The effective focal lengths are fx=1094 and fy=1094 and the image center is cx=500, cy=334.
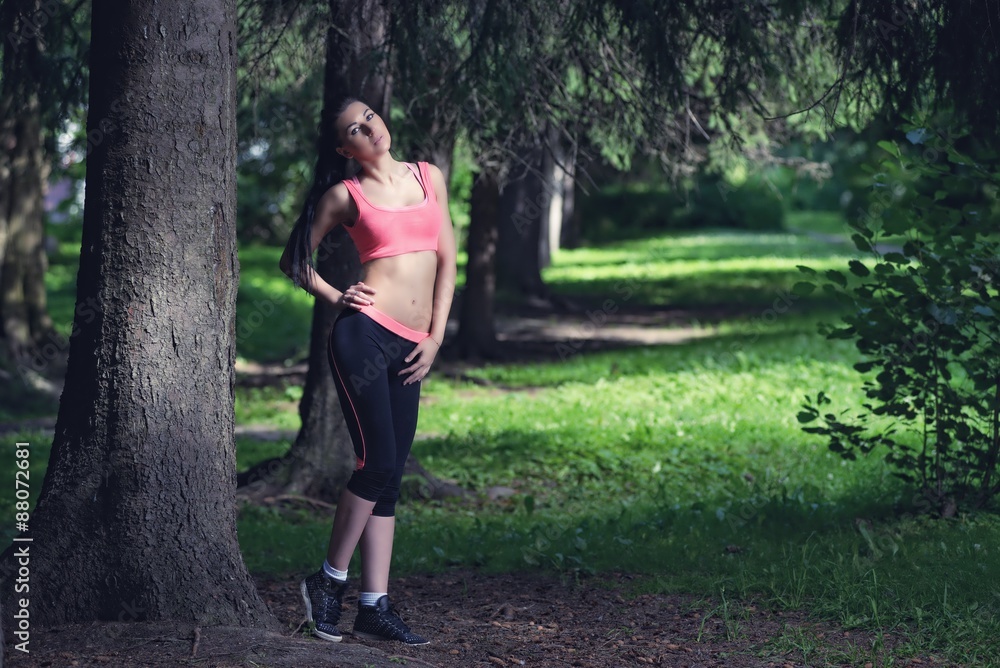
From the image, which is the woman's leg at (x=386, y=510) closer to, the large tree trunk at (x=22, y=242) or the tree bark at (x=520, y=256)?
the large tree trunk at (x=22, y=242)

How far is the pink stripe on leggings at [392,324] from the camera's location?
13.9 ft

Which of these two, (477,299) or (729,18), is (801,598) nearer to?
(729,18)

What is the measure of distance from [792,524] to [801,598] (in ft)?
4.23

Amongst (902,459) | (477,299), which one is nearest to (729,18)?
(902,459)

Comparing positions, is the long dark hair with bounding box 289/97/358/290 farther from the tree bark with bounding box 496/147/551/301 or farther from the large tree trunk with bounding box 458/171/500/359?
the tree bark with bounding box 496/147/551/301

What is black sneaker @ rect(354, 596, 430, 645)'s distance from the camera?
172 inches

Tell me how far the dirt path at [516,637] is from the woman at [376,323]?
0.26 m

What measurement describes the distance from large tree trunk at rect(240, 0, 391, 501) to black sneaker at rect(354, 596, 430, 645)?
282 cm

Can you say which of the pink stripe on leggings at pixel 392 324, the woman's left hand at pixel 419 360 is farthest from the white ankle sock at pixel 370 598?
the pink stripe on leggings at pixel 392 324

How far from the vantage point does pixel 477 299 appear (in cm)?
1434

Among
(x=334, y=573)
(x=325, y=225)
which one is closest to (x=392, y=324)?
(x=325, y=225)

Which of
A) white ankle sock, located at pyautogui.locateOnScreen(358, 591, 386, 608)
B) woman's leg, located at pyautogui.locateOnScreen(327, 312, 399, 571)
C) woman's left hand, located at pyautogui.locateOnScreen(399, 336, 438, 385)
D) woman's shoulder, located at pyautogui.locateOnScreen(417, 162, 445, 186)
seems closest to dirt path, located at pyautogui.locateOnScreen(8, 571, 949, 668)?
white ankle sock, located at pyautogui.locateOnScreen(358, 591, 386, 608)

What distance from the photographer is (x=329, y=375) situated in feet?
24.2

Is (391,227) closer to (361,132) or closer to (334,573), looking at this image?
(361,132)
